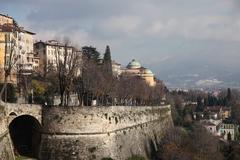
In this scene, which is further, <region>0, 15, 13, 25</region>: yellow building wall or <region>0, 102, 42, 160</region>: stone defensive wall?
<region>0, 15, 13, 25</region>: yellow building wall

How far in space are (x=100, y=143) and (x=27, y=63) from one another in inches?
1836

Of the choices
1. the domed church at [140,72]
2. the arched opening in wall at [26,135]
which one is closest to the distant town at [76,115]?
the arched opening in wall at [26,135]

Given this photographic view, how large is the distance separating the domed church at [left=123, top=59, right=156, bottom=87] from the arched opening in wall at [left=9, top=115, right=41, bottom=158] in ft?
304

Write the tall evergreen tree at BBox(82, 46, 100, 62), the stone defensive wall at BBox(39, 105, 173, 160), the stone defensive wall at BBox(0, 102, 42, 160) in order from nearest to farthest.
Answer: the stone defensive wall at BBox(0, 102, 42, 160) < the stone defensive wall at BBox(39, 105, 173, 160) < the tall evergreen tree at BBox(82, 46, 100, 62)

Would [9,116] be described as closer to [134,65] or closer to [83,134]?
[83,134]

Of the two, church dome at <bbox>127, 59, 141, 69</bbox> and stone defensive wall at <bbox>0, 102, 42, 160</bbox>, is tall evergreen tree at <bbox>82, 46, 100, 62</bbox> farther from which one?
church dome at <bbox>127, 59, 141, 69</bbox>

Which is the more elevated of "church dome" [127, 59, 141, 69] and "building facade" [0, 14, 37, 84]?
"church dome" [127, 59, 141, 69]

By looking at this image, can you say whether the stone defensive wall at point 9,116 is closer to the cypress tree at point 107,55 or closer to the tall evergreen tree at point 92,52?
the tall evergreen tree at point 92,52

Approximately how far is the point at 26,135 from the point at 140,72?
108 metres

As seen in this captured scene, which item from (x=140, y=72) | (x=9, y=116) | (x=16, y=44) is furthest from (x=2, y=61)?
(x=140, y=72)

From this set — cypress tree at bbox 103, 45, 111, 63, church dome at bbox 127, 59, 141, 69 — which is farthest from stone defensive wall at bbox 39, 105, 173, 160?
church dome at bbox 127, 59, 141, 69

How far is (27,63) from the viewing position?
85500 mm

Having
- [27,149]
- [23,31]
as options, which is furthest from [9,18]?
[27,149]

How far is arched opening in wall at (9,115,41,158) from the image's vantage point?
40656 millimetres
